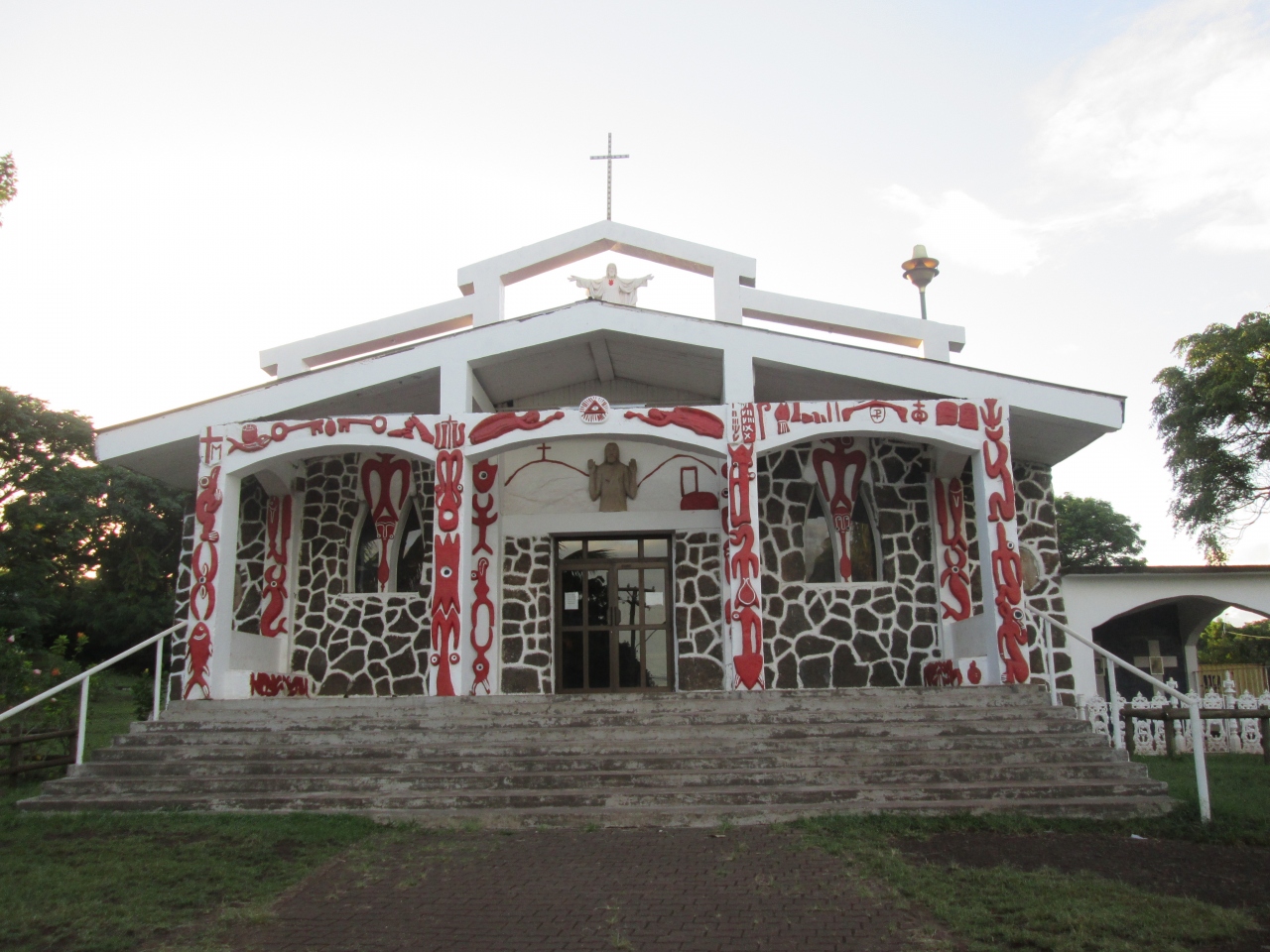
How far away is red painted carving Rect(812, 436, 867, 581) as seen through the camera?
539 inches

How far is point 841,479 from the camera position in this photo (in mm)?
13781

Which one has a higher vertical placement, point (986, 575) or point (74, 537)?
point (74, 537)

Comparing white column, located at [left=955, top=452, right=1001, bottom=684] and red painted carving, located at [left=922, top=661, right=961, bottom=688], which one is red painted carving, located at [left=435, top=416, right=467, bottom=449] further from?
red painted carving, located at [left=922, top=661, right=961, bottom=688]

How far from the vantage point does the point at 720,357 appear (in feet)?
42.1

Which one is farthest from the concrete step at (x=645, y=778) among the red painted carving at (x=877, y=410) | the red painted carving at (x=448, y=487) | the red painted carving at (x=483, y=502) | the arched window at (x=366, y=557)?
the arched window at (x=366, y=557)

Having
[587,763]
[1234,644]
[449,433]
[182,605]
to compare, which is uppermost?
[449,433]

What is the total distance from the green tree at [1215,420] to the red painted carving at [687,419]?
537 inches

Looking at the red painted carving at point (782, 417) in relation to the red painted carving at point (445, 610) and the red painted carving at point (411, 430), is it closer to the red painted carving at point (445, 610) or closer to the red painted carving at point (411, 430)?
the red painted carving at point (445, 610)

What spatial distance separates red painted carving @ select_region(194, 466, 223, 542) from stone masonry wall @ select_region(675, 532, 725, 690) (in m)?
5.81

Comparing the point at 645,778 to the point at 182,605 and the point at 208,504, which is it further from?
the point at 182,605

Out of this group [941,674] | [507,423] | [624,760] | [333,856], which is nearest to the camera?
[333,856]

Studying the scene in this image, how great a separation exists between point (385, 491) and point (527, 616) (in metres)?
2.65

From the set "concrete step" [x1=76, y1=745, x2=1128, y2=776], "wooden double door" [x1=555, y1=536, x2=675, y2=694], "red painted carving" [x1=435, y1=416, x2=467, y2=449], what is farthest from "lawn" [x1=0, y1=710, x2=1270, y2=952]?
"wooden double door" [x1=555, y1=536, x2=675, y2=694]

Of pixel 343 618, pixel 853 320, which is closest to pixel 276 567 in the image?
pixel 343 618
